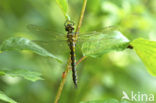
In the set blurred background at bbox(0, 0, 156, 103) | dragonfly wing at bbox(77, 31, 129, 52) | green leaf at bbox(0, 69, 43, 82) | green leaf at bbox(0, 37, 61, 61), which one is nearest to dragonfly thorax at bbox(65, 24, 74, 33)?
dragonfly wing at bbox(77, 31, 129, 52)

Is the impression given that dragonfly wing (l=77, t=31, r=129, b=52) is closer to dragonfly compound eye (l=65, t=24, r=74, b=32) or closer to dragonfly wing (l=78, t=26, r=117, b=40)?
dragonfly wing (l=78, t=26, r=117, b=40)

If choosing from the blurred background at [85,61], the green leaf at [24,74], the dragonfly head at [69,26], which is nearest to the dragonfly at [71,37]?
the dragonfly head at [69,26]

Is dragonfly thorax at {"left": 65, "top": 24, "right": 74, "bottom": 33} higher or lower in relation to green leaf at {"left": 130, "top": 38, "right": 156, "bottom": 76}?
higher

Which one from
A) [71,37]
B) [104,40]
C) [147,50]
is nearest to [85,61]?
[71,37]

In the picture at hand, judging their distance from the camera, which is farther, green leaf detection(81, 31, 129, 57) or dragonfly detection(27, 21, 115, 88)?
dragonfly detection(27, 21, 115, 88)

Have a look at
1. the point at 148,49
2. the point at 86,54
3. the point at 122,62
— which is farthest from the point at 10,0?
the point at 148,49

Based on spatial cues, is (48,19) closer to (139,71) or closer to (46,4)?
(46,4)
